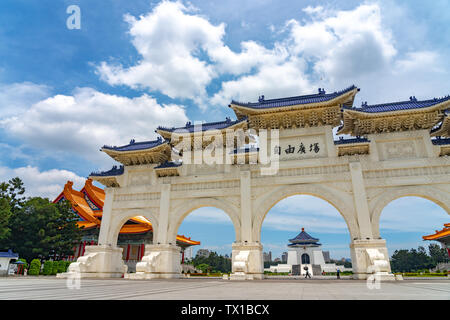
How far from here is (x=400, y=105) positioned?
51.2 ft

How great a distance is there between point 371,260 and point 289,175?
5.58 metres

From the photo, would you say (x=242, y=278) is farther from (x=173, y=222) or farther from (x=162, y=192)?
(x=162, y=192)

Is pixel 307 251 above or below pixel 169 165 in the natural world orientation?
below

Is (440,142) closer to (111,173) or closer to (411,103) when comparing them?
(411,103)

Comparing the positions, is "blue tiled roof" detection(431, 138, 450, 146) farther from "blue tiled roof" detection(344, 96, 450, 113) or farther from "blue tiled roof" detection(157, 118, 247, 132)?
"blue tiled roof" detection(157, 118, 247, 132)

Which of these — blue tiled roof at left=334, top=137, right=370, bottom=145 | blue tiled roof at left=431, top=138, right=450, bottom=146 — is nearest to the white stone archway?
blue tiled roof at left=431, top=138, right=450, bottom=146

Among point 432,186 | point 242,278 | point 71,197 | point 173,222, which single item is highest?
point 71,197

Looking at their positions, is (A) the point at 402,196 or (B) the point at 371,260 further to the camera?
(A) the point at 402,196

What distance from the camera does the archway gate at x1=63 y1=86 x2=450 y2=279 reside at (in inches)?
565

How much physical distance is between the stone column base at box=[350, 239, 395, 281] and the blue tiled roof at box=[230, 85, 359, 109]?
7.68 meters

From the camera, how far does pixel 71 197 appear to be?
2569cm

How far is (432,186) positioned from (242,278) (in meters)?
10.4

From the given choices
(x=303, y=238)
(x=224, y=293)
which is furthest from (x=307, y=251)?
(x=224, y=293)
